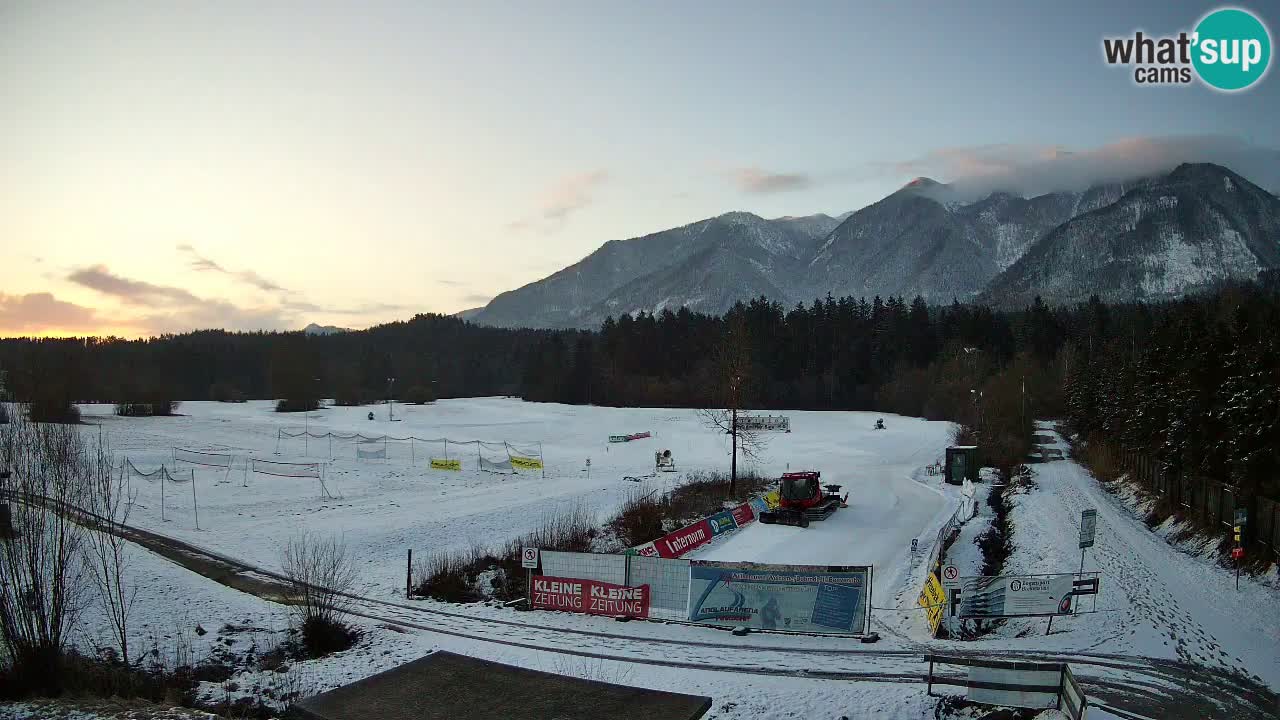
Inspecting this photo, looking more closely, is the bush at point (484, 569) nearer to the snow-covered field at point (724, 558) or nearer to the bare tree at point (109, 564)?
the snow-covered field at point (724, 558)

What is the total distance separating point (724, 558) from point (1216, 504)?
803 inches

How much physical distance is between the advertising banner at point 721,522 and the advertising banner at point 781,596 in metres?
12.1

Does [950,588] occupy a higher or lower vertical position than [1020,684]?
lower

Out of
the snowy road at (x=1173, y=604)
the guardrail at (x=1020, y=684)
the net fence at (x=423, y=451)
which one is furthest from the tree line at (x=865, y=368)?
the guardrail at (x=1020, y=684)

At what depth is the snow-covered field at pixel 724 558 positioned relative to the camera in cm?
1510

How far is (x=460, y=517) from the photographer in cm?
3738

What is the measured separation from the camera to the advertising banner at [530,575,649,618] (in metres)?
20.5

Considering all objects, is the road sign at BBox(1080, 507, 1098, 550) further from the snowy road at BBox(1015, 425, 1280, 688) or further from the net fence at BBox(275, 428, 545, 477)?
the net fence at BBox(275, 428, 545, 477)

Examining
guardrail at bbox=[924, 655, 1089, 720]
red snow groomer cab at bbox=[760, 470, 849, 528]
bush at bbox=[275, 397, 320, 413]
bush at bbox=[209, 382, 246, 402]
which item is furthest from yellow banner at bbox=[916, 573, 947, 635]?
bush at bbox=[209, 382, 246, 402]

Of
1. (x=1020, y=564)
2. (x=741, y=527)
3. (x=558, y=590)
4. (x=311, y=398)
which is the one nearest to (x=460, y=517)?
(x=741, y=527)

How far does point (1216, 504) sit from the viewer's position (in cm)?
2955

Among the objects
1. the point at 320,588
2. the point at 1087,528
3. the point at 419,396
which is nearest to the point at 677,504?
the point at 1087,528

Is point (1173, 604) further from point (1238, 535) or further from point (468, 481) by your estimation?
point (468, 481)

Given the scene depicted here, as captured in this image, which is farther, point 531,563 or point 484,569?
point 484,569
